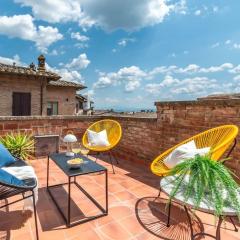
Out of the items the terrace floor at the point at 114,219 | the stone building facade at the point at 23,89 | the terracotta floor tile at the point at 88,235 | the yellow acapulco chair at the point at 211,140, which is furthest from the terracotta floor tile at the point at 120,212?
the stone building facade at the point at 23,89

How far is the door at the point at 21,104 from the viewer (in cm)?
1103

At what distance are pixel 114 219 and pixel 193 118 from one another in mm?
1992

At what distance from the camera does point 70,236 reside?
1861mm

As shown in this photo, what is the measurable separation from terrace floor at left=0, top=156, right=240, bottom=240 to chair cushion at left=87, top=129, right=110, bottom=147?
1079mm

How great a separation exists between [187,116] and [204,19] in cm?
342

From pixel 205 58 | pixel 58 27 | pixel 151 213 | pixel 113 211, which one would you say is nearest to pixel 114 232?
pixel 113 211

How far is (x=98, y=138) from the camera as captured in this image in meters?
4.15

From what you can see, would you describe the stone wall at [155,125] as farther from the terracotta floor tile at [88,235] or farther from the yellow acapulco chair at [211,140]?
the terracotta floor tile at [88,235]

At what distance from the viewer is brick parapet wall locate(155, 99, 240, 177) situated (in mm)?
2730

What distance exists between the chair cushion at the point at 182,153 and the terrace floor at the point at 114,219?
1.80ft

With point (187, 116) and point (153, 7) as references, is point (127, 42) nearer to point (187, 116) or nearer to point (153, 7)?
point (153, 7)

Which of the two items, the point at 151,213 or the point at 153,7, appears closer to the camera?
the point at 151,213

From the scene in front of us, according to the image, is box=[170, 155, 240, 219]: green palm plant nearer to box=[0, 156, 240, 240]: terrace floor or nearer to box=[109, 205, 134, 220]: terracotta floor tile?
box=[0, 156, 240, 240]: terrace floor

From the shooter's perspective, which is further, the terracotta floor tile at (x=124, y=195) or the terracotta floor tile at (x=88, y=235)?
the terracotta floor tile at (x=124, y=195)
